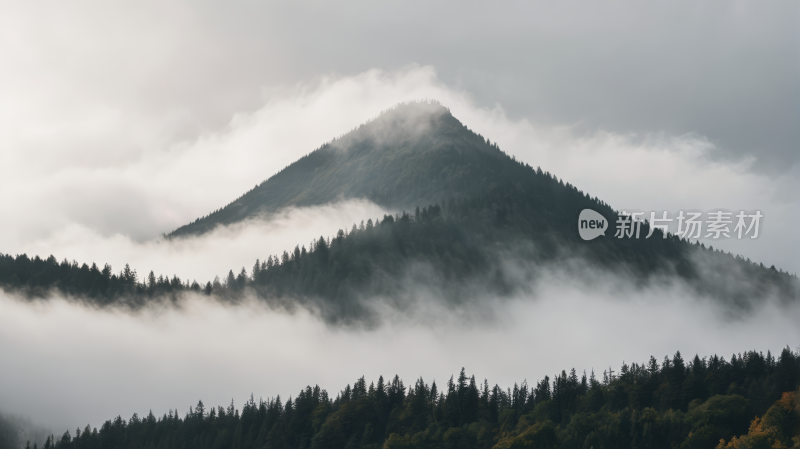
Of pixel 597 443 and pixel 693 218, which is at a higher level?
pixel 693 218

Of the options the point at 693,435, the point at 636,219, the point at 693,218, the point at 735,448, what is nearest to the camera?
the point at 693,218

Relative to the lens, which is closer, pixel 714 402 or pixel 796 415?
pixel 796 415

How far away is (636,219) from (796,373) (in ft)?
253

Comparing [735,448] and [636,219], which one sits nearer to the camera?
[636,219]

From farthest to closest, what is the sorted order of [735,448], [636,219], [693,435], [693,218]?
[693,435] < [735,448] < [636,219] < [693,218]

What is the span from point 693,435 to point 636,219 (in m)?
67.8

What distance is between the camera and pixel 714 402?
197m

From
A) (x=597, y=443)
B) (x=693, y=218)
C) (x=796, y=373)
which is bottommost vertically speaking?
(x=597, y=443)

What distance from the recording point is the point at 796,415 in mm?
176250

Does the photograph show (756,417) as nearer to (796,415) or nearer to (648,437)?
(796,415)

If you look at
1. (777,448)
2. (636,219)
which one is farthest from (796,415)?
(636,219)

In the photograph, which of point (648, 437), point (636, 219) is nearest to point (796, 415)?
point (648, 437)

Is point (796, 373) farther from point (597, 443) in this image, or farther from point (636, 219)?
point (636, 219)

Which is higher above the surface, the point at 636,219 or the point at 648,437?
the point at 636,219
